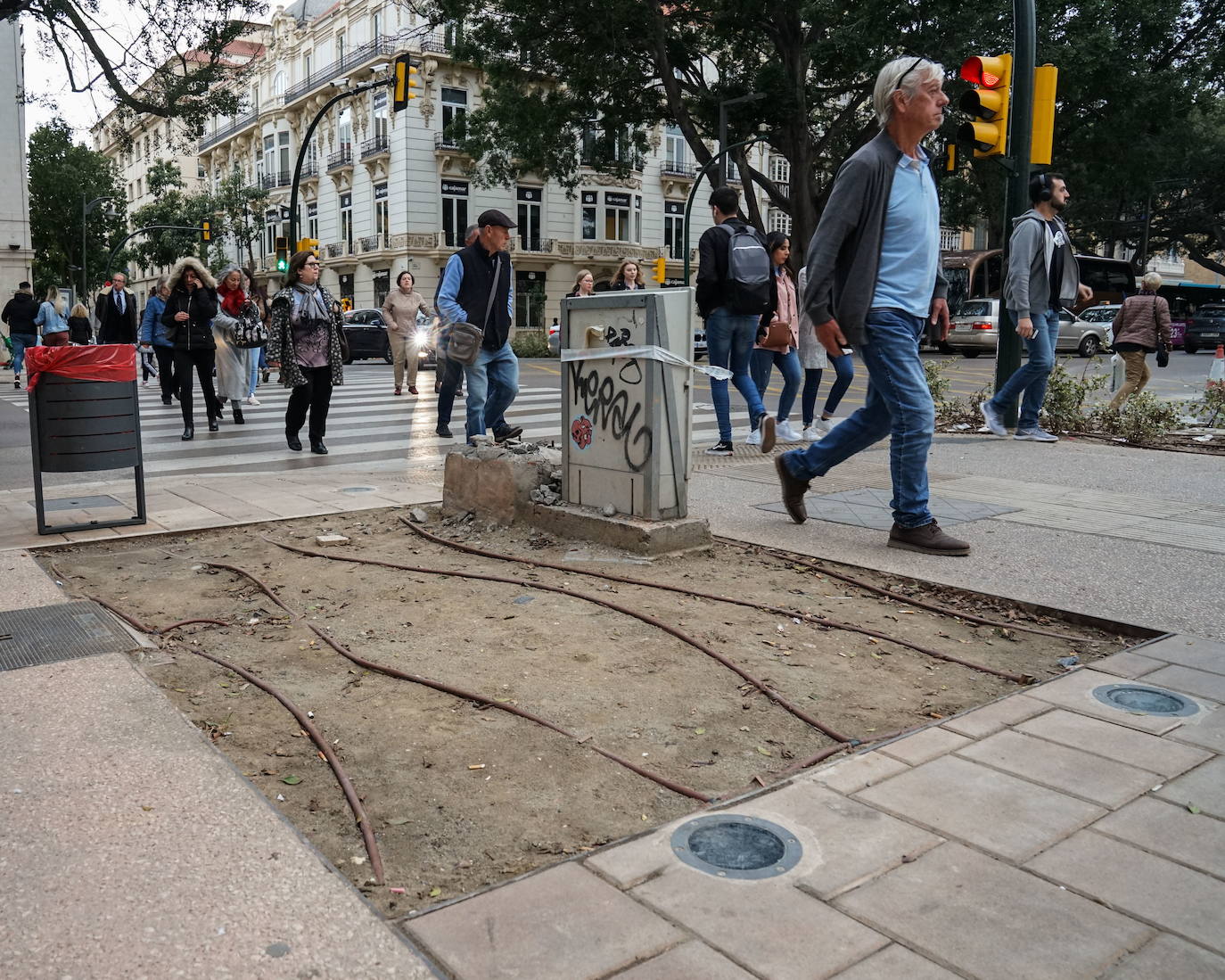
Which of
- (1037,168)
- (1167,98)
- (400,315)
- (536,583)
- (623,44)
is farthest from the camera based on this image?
(1167,98)

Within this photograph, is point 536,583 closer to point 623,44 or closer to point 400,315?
point 400,315

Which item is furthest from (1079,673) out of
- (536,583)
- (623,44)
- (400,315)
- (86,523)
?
(623,44)

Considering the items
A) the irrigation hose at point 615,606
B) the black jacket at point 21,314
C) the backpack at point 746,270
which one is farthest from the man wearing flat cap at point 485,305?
the black jacket at point 21,314

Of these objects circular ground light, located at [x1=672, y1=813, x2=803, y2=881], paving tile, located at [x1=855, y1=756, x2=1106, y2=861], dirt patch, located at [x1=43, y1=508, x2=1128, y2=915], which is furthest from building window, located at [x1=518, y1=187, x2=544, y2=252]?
circular ground light, located at [x1=672, y1=813, x2=803, y2=881]

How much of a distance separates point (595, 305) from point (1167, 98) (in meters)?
29.6

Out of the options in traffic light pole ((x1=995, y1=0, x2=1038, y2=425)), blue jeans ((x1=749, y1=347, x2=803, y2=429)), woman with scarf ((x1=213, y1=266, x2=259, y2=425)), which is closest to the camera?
blue jeans ((x1=749, y1=347, x2=803, y2=429))

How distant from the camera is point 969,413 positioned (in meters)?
10.8

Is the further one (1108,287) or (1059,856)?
(1108,287)

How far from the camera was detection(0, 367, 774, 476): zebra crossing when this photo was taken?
8.85 m

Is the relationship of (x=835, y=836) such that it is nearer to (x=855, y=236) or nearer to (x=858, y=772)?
(x=858, y=772)

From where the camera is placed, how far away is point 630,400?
512cm

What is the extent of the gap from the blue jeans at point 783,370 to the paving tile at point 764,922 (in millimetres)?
7076

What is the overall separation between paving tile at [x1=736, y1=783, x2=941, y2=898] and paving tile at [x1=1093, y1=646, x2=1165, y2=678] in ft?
4.33

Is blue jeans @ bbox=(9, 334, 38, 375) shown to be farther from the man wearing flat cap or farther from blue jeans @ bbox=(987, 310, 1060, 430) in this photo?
blue jeans @ bbox=(987, 310, 1060, 430)
